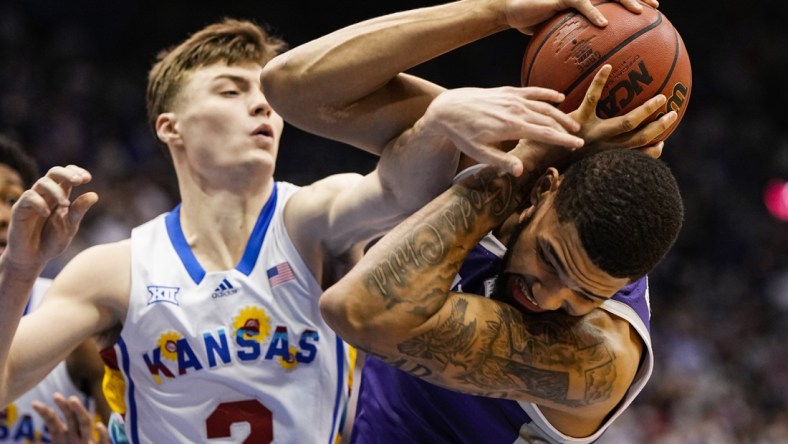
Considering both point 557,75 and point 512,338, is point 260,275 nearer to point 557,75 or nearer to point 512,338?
point 512,338

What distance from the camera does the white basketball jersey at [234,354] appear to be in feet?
11.7

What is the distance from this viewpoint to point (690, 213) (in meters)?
12.5

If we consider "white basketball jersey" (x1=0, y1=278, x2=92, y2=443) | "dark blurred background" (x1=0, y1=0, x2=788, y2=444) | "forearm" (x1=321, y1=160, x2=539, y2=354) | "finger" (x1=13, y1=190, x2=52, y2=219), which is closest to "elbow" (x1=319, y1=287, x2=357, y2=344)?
"forearm" (x1=321, y1=160, x2=539, y2=354)

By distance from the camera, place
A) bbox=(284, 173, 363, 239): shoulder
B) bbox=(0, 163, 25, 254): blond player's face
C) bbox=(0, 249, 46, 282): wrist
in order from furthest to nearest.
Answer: bbox=(0, 163, 25, 254): blond player's face, bbox=(284, 173, 363, 239): shoulder, bbox=(0, 249, 46, 282): wrist

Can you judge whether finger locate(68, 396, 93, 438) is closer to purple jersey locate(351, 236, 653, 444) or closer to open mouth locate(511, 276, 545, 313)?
purple jersey locate(351, 236, 653, 444)

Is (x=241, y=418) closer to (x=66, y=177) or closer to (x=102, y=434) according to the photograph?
(x=102, y=434)

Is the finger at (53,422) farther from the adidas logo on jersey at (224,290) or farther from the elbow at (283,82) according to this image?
the elbow at (283,82)

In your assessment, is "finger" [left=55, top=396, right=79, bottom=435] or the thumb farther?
"finger" [left=55, top=396, right=79, bottom=435]

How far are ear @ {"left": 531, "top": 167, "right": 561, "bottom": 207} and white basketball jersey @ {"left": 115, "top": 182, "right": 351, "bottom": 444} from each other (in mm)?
1015

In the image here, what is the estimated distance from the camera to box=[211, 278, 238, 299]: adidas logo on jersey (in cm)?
363

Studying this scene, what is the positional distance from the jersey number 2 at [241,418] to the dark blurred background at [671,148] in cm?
468

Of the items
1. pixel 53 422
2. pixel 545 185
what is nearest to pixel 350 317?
pixel 545 185

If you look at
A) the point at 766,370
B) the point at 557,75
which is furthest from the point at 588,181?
the point at 766,370

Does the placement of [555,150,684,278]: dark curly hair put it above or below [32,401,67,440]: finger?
above
